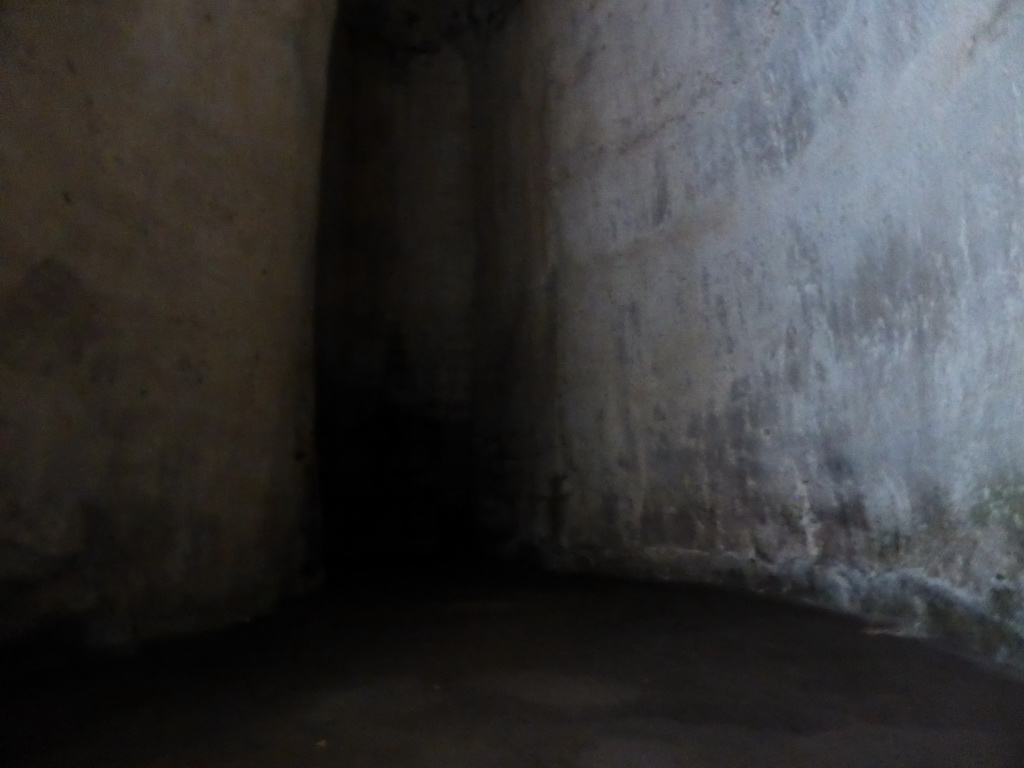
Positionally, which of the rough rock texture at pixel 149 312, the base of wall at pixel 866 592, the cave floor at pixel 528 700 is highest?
the rough rock texture at pixel 149 312

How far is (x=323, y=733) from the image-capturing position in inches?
83.0

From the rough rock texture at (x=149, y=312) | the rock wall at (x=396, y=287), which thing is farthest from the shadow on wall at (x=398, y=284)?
the rough rock texture at (x=149, y=312)

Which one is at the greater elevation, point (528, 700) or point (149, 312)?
point (149, 312)

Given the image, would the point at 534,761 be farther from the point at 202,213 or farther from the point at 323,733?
the point at 202,213

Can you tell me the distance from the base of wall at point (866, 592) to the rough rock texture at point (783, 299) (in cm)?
1

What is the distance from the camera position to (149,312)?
10.2 feet

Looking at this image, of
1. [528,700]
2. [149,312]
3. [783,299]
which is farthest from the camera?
[783,299]

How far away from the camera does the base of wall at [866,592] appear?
2645 millimetres

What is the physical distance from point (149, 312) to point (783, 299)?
253 centimetres

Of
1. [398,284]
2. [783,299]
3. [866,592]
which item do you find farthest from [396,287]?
[866,592]

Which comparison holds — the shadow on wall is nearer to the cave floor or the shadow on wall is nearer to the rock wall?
the rock wall

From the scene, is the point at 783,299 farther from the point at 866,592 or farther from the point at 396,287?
the point at 396,287

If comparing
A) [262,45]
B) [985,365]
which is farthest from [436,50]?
[985,365]

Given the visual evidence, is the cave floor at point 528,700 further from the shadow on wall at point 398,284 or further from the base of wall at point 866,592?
the shadow on wall at point 398,284
